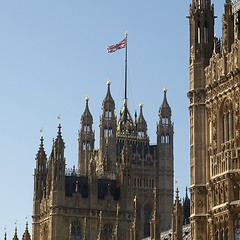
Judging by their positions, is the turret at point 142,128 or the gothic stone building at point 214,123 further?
the turret at point 142,128

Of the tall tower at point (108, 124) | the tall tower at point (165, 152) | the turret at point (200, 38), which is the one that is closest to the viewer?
the turret at point (200, 38)

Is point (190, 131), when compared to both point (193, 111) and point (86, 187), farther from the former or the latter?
point (86, 187)

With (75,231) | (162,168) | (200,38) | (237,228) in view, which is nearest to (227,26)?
(200,38)

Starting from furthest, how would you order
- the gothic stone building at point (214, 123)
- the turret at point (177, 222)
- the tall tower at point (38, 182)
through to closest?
the tall tower at point (38, 182)
the turret at point (177, 222)
the gothic stone building at point (214, 123)

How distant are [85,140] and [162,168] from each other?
1551cm

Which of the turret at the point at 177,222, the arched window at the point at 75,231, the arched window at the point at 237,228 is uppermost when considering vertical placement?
the arched window at the point at 75,231

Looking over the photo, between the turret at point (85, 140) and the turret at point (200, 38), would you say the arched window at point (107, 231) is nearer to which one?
the turret at point (200, 38)

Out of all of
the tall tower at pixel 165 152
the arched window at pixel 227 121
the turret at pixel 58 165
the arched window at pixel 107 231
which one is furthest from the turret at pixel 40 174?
the arched window at pixel 227 121

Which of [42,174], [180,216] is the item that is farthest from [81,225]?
[180,216]

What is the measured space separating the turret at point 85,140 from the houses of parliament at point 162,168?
0.52 ft

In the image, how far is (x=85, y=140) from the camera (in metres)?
158

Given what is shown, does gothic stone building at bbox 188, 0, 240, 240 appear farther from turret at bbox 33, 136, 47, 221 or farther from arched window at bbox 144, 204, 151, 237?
arched window at bbox 144, 204, 151, 237

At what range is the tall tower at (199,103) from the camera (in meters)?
64.1

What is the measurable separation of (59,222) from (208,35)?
44550mm
